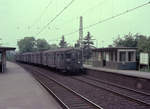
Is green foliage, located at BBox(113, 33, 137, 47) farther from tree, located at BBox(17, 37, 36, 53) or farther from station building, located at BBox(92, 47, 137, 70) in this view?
tree, located at BBox(17, 37, 36, 53)

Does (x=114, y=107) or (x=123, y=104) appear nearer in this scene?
(x=114, y=107)

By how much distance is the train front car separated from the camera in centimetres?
2303

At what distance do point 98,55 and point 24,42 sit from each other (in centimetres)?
7718

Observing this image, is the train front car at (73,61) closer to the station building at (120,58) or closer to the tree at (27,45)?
the station building at (120,58)

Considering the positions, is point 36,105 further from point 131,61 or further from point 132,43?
point 132,43

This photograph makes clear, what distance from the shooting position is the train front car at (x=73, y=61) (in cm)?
2303

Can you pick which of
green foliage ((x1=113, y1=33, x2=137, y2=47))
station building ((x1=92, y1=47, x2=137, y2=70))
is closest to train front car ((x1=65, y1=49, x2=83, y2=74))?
station building ((x1=92, y1=47, x2=137, y2=70))

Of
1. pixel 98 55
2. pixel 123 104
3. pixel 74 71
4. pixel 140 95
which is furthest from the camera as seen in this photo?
pixel 98 55

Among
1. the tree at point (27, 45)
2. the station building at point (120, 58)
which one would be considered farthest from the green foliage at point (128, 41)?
the tree at point (27, 45)

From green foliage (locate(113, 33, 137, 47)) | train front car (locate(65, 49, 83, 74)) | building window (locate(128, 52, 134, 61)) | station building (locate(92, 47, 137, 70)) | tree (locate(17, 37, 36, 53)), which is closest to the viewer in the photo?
train front car (locate(65, 49, 83, 74))

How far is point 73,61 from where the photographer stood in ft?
76.6

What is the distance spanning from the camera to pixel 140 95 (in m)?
12.0

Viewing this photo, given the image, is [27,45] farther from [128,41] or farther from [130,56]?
[130,56]

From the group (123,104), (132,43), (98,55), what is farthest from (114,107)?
(132,43)
